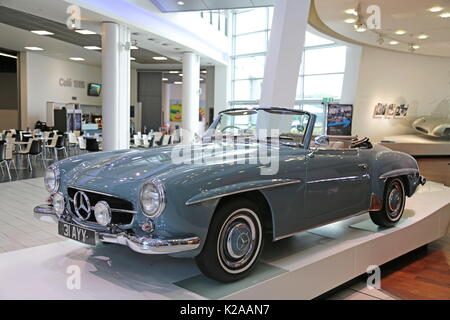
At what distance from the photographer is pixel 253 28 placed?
20500 mm

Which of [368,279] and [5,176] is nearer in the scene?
[368,279]

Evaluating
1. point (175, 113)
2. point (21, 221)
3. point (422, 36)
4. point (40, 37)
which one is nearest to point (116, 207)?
point (21, 221)

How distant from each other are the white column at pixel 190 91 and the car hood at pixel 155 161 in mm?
13219

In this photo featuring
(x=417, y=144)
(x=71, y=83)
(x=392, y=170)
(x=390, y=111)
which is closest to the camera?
(x=392, y=170)

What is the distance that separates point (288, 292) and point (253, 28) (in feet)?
64.0

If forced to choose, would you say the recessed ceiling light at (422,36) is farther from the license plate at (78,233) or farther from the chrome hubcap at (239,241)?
the license plate at (78,233)

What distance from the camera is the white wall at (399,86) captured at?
13.5m

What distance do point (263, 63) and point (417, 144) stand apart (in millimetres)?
9225

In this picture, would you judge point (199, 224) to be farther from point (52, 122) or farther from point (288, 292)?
point (52, 122)

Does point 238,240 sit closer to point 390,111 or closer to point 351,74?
point 351,74

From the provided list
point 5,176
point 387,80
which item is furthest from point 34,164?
point 387,80

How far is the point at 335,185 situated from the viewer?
3.10 metres

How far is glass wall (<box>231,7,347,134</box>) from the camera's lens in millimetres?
17203

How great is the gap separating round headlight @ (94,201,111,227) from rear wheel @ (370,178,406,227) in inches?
96.8
